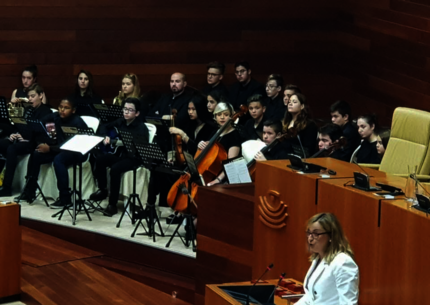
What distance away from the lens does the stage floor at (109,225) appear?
592cm

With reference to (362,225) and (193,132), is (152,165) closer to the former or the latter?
(193,132)

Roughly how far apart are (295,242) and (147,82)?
4160 millimetres

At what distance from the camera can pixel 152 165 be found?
5953mm

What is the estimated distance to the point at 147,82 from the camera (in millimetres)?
8352

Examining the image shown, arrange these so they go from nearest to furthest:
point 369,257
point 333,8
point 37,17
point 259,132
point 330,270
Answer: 1. point 330,270
2. point 369,257
3. point 259,132
4. point 37,17
5. point 333,8

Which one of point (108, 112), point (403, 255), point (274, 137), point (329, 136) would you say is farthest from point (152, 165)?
point (403, 255)

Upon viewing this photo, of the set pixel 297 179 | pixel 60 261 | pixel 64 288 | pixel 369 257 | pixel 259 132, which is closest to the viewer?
pixel 369 257

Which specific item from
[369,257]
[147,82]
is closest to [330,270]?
[369,257]

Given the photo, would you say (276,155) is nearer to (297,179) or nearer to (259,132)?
(259,132)

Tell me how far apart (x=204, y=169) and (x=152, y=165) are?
35cm

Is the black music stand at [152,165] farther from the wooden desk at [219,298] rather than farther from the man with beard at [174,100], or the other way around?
the wooden desk at [219,298]

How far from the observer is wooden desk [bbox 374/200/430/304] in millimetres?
3562

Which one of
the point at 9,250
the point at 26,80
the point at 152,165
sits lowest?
the point at 9,250

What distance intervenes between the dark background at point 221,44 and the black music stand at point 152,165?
7.60 ft
